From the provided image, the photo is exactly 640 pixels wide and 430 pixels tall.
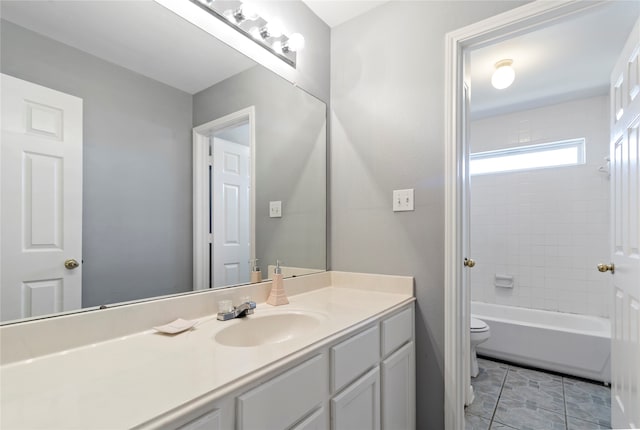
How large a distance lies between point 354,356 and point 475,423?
129 cm

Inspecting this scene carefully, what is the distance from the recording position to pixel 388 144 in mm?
1618

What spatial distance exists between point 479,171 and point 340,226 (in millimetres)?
2347

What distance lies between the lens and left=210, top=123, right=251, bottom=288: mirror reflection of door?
1256 millimetres

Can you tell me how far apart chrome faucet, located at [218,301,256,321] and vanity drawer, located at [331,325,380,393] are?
386 mm

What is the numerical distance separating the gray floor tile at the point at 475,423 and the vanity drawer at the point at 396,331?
0.80 metres

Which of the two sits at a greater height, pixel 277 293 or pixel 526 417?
pixel 277 293

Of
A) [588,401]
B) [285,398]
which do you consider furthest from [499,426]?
[285,398]

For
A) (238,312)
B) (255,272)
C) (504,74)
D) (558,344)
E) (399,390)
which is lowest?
(558,344)

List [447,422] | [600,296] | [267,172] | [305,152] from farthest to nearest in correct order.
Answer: [600,296] < [305,152] < [267,172] < [447,422]

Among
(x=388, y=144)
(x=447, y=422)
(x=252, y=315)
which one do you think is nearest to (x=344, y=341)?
(x=252, y=315)

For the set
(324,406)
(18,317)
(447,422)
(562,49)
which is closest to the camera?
(18,317)

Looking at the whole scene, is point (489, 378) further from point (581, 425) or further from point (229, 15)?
point (229, 15)

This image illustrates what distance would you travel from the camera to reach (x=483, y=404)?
1928mm

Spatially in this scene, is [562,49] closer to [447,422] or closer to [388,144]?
[388,144]
